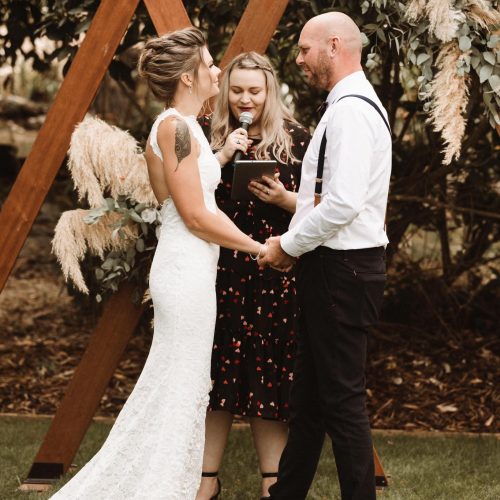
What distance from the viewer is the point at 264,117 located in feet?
11.7

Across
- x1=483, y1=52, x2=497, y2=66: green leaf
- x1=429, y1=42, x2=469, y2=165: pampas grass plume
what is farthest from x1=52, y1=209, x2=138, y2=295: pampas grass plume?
x1=483, y1=52, x2=497, y2=66: green leaf

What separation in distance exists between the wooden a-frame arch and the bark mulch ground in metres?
1.49

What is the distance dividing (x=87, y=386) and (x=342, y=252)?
4.93 ft

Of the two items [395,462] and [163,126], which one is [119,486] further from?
[395,462]

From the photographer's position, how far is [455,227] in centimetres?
618

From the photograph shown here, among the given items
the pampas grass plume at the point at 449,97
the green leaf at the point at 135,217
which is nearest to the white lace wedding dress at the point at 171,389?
the green leaf at the point at 135,217

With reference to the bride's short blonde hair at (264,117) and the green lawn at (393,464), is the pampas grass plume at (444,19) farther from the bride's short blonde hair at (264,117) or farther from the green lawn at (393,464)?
the green lawn at (393,464)

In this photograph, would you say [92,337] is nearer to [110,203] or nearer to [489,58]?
[110,203]

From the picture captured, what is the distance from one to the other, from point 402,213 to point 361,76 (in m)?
2.98

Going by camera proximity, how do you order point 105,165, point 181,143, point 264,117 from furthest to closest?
point 105,165 → point 264,117 → point 181,143

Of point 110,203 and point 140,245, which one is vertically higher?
point 110,203

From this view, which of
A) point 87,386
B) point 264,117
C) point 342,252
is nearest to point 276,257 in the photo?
point 342,252

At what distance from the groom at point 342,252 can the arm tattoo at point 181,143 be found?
407 mm

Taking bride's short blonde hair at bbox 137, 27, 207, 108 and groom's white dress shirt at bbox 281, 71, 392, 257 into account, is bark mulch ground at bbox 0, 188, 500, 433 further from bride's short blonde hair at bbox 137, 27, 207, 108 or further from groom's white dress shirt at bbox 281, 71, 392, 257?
bride's short blonde hair at bbox 137, 27, 207, 108
